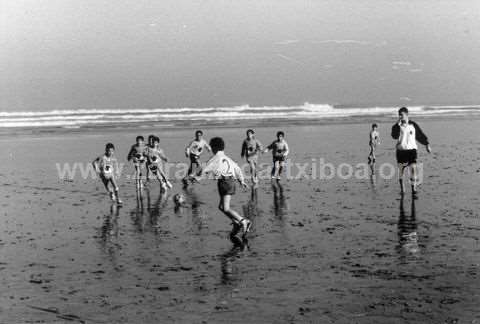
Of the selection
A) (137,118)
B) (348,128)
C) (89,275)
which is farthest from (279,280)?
(137,118)

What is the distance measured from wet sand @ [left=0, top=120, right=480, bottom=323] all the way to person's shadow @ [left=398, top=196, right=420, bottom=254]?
32mm

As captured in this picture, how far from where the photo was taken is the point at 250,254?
9.70m

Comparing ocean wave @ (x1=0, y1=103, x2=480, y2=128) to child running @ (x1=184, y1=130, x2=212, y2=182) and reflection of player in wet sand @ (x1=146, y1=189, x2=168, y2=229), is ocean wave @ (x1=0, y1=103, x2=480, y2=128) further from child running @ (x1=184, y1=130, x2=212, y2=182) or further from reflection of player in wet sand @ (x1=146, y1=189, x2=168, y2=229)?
reflection of player in wet sand @ (x1=146, y1=189, x2=168, y2=229)

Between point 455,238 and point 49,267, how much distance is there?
680 cm

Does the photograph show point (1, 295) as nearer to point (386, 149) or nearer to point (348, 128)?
point (386, 149)

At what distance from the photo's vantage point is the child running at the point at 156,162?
17.4m

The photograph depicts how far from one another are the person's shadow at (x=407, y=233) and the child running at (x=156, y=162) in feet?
23.1

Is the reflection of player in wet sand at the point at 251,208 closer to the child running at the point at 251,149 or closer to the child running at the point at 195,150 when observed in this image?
the child running at the point at 251,149

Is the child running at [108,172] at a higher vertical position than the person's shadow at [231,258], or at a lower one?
higher

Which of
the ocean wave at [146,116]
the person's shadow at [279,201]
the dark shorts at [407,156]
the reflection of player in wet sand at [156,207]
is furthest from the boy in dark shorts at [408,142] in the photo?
the ocean wave at [146,116]

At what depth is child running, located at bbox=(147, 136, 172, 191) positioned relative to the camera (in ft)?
57.1

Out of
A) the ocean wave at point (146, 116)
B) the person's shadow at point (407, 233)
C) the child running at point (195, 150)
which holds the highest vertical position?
the ocean wave at point (146, 116)

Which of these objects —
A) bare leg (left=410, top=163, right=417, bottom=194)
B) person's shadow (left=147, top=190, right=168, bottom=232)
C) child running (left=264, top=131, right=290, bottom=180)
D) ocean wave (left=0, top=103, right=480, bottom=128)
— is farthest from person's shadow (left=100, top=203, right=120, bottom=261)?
ocean wave (left=0, top=103, right=480, bottom=128)

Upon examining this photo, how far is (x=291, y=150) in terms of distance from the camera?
1048 inches
